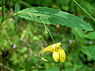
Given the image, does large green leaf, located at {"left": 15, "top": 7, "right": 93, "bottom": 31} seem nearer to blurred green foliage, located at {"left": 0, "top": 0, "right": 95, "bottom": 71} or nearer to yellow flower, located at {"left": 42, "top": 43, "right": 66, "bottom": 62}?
yellow flower, located at {"left": 42, "top": 43, "right": 66, "bottom": 62}

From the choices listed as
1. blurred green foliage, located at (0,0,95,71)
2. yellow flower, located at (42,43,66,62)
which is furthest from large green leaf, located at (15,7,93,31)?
blurred green foliage, located at (0,0,95,71)

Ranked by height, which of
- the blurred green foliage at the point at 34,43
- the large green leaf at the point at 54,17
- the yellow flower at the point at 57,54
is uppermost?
the large green leaf at the point at 54,17

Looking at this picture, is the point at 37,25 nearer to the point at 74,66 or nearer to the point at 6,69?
the point at 74,66

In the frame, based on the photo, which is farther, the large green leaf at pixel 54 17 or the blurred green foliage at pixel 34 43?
the blurred green foliage at pixel 34 43

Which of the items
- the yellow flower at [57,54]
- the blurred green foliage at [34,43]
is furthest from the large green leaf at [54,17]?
the blurred green foliage at [34,43]

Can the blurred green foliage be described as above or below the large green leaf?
below

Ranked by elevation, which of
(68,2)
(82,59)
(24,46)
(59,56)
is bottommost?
(82,59)

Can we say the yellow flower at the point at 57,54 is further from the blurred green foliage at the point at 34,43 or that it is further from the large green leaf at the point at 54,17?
the blurred green foliage at the point at 34,43

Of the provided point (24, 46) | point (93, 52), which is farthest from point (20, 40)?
point (93, 52)
